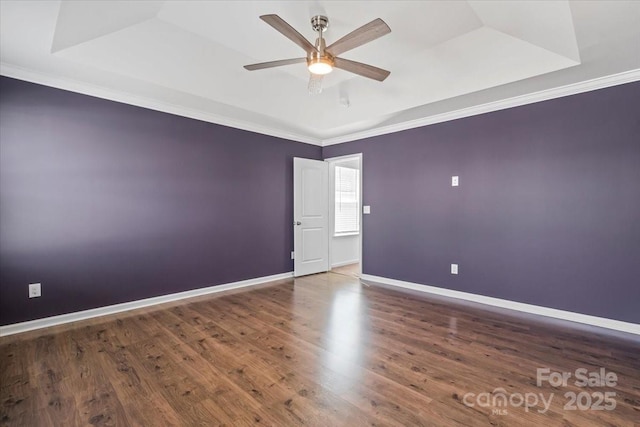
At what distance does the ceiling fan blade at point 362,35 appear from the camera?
5.81ft

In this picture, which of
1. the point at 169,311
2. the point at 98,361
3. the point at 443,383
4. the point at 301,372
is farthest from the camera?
the point at 169,311

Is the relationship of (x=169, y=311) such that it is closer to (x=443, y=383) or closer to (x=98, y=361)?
(x=98, y=361)

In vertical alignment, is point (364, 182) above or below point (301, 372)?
above

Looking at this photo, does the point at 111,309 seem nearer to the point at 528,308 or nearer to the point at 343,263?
the point at 343,263

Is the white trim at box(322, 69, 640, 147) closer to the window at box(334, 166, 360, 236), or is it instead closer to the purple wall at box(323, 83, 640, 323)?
the purple wall at box(323, 83, 640, 323)

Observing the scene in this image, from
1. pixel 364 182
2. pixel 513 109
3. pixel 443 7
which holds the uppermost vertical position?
pixel 443 7

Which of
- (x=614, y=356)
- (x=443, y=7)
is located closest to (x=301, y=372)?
(x=614, y=356)

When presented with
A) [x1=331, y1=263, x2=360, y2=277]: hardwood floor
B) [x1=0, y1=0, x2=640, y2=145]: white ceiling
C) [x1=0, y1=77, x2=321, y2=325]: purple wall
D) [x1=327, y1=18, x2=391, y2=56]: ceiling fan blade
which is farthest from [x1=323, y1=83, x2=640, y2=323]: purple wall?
[x1=327, y1=18, x2=391, y2=56]: ceiling fan blade

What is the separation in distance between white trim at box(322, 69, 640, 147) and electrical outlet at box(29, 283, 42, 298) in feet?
15.1

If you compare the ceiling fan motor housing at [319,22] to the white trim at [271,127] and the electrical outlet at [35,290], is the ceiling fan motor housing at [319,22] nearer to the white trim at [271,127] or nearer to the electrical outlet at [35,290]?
the white trim at [271,127]

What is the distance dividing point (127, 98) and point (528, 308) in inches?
209

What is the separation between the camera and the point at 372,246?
4992mm

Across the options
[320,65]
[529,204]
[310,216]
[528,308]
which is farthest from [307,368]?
[310,216]

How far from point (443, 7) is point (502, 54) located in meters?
A: 0.90
